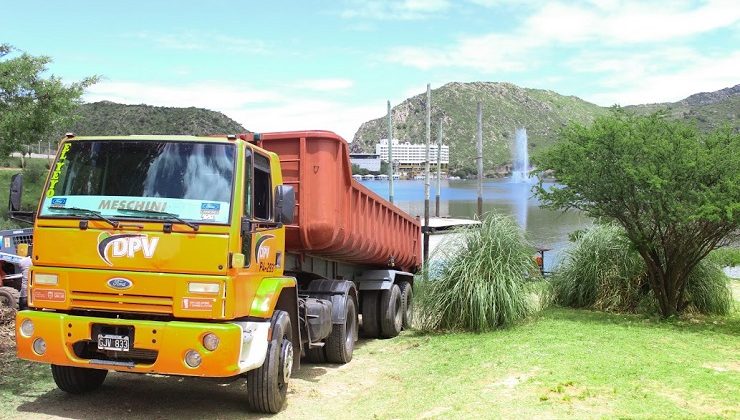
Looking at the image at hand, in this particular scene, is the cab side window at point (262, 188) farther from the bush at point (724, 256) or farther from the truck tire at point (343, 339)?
the bush at point (724, 256)

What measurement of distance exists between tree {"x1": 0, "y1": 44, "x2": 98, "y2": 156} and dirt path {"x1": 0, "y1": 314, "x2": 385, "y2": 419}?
3.14m

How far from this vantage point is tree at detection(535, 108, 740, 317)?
31.6ft

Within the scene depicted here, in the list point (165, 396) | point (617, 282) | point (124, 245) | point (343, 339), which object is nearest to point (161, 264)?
point (124, 245)

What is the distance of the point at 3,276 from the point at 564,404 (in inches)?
401

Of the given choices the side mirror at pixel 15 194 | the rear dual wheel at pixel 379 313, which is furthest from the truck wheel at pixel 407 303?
the side mirror at pixel 15 194

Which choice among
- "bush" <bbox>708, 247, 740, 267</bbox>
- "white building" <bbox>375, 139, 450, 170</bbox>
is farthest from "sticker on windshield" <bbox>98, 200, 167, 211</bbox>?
"white building" <bbox>375, 139, 450, 170</bbox>

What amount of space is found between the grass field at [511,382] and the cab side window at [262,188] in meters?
2.00

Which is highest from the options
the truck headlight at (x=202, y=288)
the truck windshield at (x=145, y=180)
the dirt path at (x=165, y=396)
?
the truck windshield at (x=145, y=180)

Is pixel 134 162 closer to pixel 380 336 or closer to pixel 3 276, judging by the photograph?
pixel 380 336

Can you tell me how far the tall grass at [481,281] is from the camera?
1021 cm

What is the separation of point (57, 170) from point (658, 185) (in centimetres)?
759

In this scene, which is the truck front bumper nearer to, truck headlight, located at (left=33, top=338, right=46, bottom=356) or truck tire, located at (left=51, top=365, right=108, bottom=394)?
truck headlight, located at (left=33, top=338, right=46, bottom=356)

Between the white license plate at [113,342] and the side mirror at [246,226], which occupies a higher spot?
the side mirror at [246,226]

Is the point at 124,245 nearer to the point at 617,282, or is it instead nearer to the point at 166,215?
the point at 166,215
